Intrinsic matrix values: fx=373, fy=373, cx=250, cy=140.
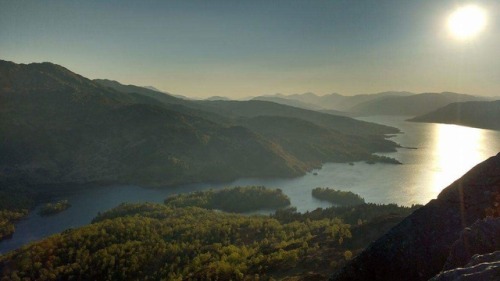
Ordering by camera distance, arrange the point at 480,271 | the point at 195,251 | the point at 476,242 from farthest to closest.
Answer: the point at 195,251, the point at 476,242, the point at 480,271

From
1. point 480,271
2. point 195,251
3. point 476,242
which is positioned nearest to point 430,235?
point 476,242

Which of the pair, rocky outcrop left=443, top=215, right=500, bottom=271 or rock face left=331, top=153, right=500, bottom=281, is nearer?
rocky outcrop left=443, top=215, right=500, bottom=271

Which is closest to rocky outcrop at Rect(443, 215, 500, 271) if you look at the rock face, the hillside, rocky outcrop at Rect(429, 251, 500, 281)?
the rock face

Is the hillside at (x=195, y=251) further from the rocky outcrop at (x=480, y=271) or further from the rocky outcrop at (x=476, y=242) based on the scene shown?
the rocky outcrop at (x=480, y=271)

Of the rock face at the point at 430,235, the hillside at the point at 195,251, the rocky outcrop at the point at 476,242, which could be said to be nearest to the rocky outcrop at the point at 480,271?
the rocky outcrop at the point at 476,242

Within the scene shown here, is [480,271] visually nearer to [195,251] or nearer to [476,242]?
[476,242]

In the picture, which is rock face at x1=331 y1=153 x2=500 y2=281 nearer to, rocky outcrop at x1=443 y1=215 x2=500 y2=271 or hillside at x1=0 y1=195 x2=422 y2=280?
rocky outcrop at x1=443 y1=215 x2=500 y2=271

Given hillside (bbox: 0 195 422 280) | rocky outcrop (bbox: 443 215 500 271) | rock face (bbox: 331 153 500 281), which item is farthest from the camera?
hillside (bbox: 0 195 422 280)

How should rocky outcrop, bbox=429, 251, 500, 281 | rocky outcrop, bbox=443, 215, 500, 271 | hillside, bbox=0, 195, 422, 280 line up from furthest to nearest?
→ hillside, bbox=0, 195, 422, 280
rocky outcrop, bbox=443, 215, 500, 271
rocky outcrop, bbox=429, 251, 500, 281

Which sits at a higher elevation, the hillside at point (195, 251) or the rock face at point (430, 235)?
the rock face at point (430, 235)
